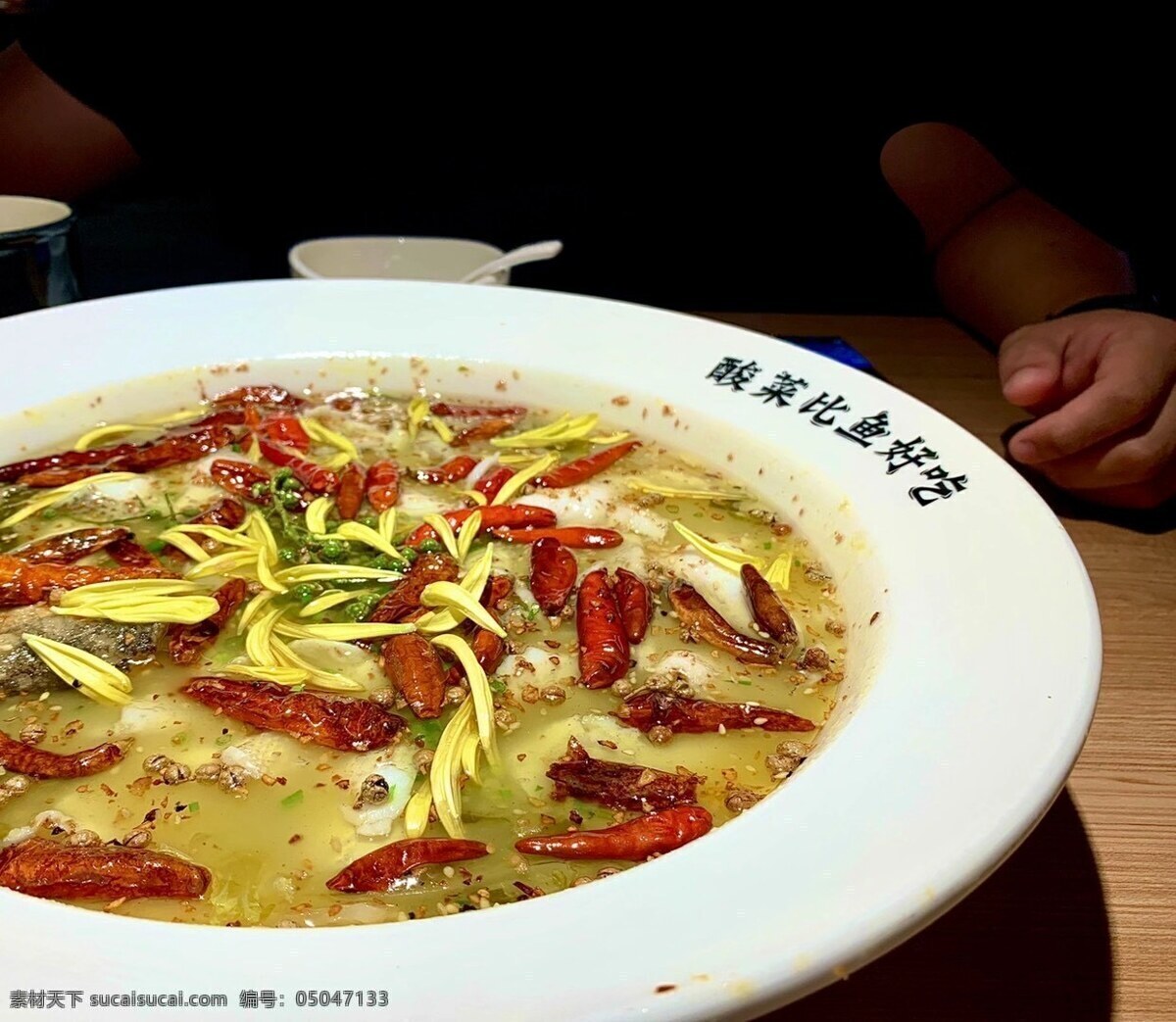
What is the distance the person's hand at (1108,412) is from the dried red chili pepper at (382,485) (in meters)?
1.62

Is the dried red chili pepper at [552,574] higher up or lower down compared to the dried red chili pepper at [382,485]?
lower down

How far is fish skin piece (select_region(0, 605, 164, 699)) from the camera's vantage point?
1.49 meters

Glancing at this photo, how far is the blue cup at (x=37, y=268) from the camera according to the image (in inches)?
90.9

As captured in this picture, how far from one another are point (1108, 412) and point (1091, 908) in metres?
1.43

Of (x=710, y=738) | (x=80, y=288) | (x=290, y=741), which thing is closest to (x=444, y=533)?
(x=290, y=741)

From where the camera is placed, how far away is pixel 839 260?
477cm

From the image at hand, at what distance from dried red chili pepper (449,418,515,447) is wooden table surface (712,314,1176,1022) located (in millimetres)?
1510

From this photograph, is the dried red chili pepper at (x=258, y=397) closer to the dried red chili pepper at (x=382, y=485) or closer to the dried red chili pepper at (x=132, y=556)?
the dried red chili pepper at (x=382, y=485)

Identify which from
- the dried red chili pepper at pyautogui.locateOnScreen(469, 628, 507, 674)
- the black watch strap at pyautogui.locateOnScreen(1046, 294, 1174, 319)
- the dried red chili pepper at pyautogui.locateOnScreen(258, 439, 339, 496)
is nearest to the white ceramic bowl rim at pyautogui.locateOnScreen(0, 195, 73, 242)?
the dried red chili pepper at pyautogui.locateOnScreen(258, 439, 339, 496)

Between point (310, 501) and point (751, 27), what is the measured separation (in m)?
3.65

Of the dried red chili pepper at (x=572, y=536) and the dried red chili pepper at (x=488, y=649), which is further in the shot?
the dried red chili pepper at (x=572, y=536)

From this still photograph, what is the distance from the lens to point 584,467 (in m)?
2.22

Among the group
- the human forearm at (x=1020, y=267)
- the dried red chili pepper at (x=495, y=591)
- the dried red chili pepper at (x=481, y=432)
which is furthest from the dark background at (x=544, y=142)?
the dried red chili pepper at (x=495, y=591)

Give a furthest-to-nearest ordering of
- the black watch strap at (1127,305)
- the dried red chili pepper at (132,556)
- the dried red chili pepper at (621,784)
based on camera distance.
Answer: the black watch strap at (1127,305)
the dried red chili pepper at (132,556)
the dried red chili pepper at (621,784)
